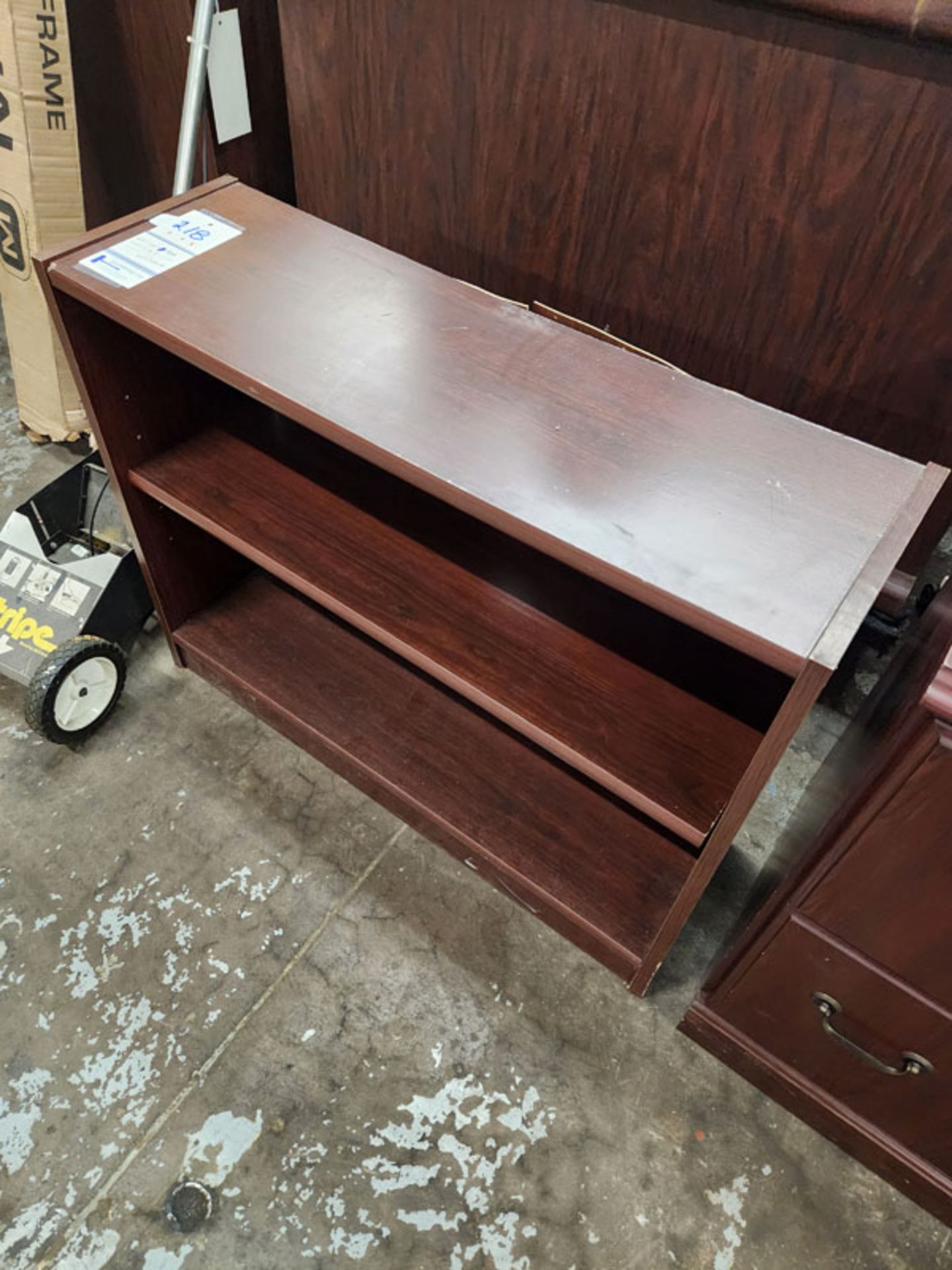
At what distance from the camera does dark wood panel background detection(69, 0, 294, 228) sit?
4.89ft

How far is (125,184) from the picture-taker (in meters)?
1.86

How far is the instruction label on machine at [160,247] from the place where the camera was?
98 cm

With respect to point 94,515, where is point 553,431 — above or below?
above

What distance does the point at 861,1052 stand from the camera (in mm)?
920

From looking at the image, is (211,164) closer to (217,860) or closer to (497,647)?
(497,647)

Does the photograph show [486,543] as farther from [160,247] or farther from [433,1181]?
[433,1181]

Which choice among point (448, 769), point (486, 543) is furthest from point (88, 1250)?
point (486, 543)

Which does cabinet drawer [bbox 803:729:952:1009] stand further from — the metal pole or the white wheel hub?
the metal pole

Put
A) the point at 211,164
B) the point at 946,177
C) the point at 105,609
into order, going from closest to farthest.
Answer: the point at 946,177
the point at 105,609
the point at 211,164

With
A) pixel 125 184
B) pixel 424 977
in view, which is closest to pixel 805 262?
pixel 424 977

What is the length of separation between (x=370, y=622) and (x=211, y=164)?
1.08 metres


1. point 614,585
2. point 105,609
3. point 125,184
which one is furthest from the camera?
point 125,184

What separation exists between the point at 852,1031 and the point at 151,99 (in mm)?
2082

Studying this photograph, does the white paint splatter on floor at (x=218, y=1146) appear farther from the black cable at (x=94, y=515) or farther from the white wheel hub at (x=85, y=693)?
the black cable at (x=94, y=515)
